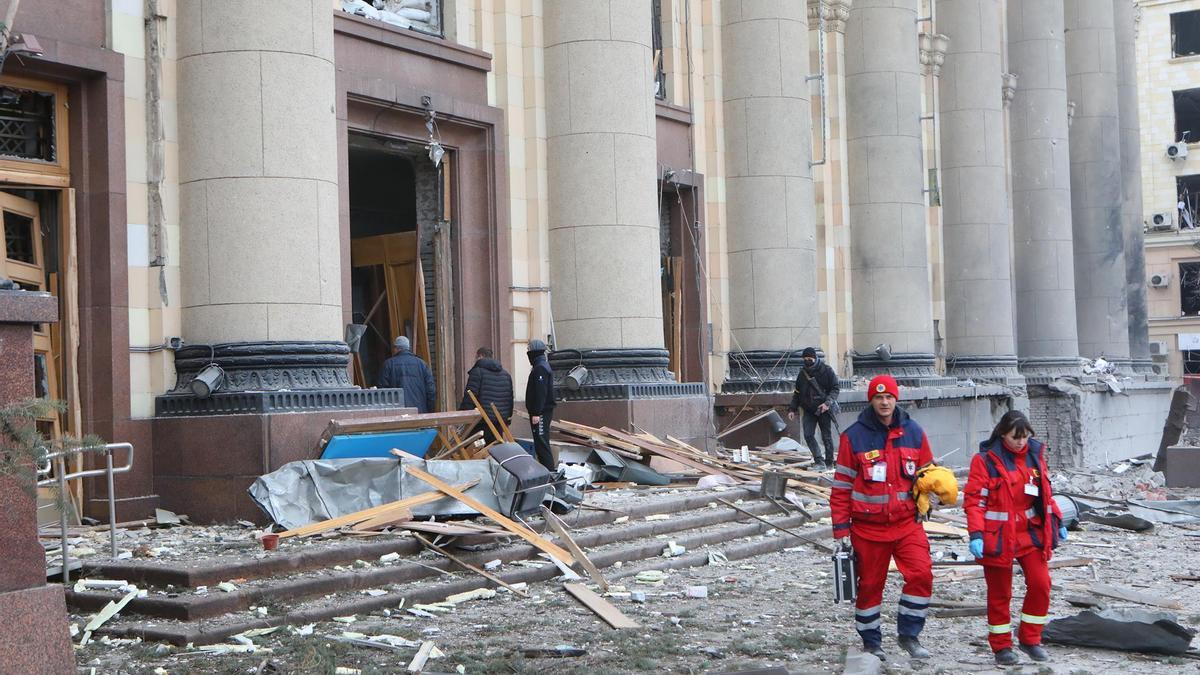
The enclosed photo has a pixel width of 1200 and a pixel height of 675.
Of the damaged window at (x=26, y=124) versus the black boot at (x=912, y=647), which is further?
the damaged window at (x=26, y=124)

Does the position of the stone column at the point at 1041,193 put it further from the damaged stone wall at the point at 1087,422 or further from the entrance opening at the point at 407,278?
the entrance opening at the point at 407,278

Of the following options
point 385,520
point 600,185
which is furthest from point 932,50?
point 385,520

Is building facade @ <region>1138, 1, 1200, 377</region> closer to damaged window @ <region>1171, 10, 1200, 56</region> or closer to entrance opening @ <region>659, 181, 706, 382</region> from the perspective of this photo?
damaged window @ <region>1171, 10, 1200, 56</region>

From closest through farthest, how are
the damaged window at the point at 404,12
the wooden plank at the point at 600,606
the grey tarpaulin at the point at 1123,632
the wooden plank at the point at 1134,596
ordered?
1. the grey tarpaulin at the point at 1123,632
2. the wooden plank at the point at 600,606
3. the wooden plank at the point at 1134,596
4. the damaged window at the point at 404,12

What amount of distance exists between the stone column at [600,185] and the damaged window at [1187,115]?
4283 cm

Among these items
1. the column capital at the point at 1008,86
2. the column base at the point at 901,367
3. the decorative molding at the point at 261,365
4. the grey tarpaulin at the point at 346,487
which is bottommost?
the grey tarpaulin at the point at 346,487

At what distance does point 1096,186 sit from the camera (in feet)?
111

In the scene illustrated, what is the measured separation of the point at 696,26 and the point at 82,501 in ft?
41.2

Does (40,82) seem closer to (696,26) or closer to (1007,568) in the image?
(1007,568)

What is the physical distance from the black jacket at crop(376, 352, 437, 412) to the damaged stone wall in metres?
17.7

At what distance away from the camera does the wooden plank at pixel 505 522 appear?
11.0 metres

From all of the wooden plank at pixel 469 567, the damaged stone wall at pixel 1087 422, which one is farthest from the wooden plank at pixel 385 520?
the damaged stone wall at pixel 1087 422

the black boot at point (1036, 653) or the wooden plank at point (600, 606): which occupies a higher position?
the wooden plank at point (600, 606)

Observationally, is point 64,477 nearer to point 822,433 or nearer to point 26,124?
point 26,124
